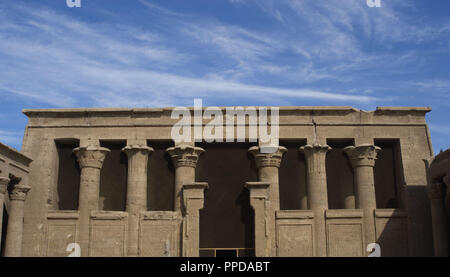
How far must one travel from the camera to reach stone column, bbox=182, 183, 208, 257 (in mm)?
19656

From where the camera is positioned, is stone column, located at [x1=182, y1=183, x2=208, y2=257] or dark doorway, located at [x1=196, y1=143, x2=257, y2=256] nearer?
stone column, located at [x1=182, y1=183, x2=208, y2=257]

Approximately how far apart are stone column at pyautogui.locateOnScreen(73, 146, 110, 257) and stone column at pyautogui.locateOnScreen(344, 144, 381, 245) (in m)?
9.88

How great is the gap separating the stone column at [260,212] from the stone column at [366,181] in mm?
→ 3803

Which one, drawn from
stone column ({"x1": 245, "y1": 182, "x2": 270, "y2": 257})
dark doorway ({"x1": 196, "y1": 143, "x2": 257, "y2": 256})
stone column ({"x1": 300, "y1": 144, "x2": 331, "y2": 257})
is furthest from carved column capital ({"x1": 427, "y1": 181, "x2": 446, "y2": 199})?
dark doorway ({"x1": 196, "y1": 143, "x2": 257, "y2": 256})

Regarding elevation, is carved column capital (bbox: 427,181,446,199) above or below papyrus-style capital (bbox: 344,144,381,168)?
below

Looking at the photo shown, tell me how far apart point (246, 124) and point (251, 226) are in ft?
13.4

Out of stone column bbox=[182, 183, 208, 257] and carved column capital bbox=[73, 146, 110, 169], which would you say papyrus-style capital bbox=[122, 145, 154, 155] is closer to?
carved column capital bbox=[73, 146, 110, 169]

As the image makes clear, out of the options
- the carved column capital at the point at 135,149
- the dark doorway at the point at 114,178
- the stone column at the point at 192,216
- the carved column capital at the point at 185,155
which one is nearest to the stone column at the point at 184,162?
the carved column capital at the point at 185,155

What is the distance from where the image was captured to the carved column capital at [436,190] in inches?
760

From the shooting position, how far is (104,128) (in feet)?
72.4

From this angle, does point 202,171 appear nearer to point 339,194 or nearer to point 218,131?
point 218,131

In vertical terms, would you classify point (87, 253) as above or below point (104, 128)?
below

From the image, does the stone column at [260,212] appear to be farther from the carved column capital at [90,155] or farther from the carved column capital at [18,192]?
the carved column capital at [18,192]
